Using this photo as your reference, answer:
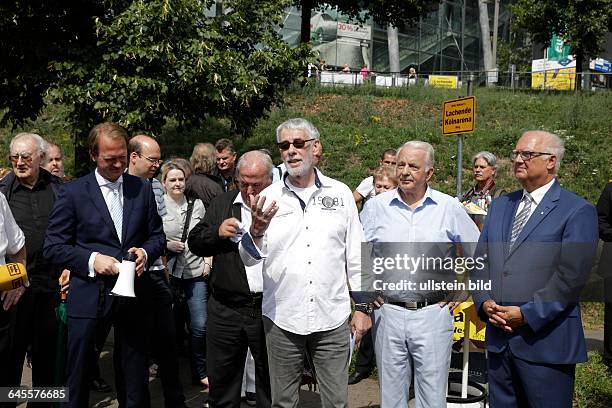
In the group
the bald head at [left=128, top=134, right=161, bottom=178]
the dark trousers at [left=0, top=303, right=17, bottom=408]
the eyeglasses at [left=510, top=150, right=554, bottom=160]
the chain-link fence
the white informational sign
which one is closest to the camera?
the eyeglasses at [left=510, top=150, right=554, bottom=160]

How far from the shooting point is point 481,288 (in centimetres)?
401

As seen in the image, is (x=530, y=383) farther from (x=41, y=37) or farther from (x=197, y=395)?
(x=41, y=37)

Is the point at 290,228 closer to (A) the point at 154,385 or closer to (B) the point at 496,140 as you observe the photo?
(A) the point at 154,385

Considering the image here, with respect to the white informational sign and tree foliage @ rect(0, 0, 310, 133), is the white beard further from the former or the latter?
the white informational sign

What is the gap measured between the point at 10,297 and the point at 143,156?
156cm

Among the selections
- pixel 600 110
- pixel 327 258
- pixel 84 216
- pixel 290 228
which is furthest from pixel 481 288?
pixel 600 110

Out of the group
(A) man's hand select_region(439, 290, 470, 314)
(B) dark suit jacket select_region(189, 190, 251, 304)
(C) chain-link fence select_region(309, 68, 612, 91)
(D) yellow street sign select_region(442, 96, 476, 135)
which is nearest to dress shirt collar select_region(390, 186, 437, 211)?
(A) man's hand select_region(439, 290, 470, 314)

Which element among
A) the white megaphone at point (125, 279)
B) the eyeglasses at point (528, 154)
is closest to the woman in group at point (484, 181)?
the eyeglasses at point (528, 154)

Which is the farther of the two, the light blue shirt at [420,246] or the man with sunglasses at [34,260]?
the man with sunglasses at [34,260]

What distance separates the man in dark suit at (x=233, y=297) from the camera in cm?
448

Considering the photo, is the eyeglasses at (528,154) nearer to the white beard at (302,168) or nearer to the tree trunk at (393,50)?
the white beard at (302,168)

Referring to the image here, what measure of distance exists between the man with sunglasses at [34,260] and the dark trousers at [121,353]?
0.90 metres

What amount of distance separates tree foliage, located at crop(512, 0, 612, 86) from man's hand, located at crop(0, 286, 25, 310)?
25.7 metres

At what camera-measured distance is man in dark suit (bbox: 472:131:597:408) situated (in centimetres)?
363
